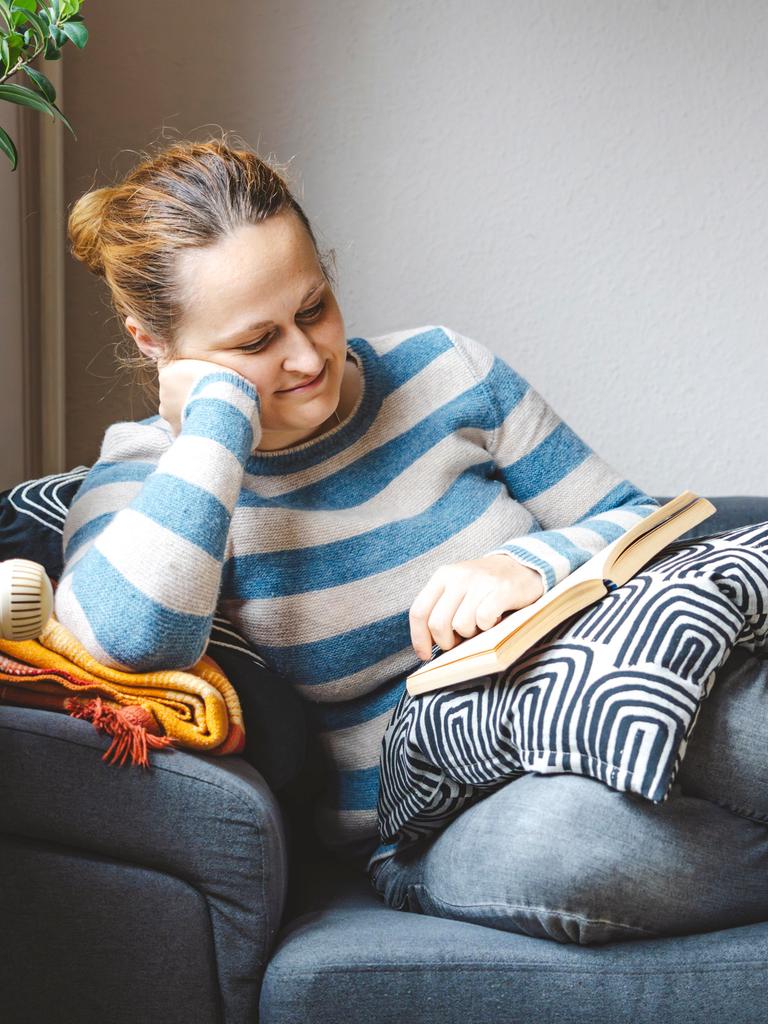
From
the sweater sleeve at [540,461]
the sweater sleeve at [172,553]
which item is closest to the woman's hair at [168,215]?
the sweater sleeve at [172,553]

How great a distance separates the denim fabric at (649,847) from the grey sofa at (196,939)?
26mm

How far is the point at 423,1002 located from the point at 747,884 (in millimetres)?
296

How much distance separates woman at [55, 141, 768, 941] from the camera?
3.19ft

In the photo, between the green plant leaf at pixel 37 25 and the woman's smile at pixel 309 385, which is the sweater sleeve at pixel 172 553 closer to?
the woman's smile at pixel 309 385

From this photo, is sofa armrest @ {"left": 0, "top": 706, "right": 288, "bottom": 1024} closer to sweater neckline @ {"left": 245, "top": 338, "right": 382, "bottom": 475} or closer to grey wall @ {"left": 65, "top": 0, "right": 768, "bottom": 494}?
sweater neckline @ {"left": 245, "top": 338, "right": 382, "bottom": 475}

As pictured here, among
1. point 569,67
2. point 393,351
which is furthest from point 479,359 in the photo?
point 569,67

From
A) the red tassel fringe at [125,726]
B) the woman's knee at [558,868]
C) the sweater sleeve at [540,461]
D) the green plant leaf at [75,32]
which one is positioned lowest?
the woman's knee at [558,868]

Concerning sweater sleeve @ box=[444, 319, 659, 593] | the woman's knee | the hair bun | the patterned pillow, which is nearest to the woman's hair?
the hair bun

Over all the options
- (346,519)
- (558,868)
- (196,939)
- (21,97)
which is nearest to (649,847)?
(558,868)

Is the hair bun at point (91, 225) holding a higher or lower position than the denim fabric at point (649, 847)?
higher

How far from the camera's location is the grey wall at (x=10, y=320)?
66.8 inches

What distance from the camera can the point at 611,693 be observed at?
2.73 ft

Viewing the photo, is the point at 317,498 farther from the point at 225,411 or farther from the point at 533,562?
the point at 533,562

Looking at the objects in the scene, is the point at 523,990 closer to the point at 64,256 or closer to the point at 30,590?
the point at 30,590
